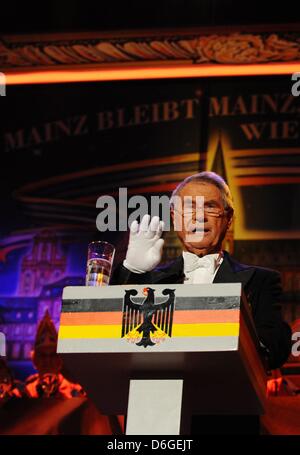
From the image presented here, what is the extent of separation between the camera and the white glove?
2137 millimetres

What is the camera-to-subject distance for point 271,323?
2213 millimetres

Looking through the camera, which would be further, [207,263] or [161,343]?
[207,263]

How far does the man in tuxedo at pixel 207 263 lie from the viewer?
2148mm

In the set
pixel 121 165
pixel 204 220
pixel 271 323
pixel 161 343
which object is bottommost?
pixel 161 343

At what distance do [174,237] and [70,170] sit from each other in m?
0.61

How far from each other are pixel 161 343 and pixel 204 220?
2.13ft

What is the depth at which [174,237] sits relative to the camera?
377 cm

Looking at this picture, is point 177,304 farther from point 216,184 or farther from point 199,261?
point 216,184

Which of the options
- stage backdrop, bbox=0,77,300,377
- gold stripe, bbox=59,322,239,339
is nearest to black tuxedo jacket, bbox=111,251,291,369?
gold stripe, bbox=59,322,239,339

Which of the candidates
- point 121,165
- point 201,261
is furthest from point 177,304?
point 121,165

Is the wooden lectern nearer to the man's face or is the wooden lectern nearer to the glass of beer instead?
the glass of beer

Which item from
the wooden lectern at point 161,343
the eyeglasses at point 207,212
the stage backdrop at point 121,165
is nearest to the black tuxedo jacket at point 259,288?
the eyeglasses at point 207,212

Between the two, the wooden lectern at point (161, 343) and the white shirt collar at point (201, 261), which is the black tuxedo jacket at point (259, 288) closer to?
the white shirt collar at point (201, 261)

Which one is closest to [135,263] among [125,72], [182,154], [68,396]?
[68,396]
